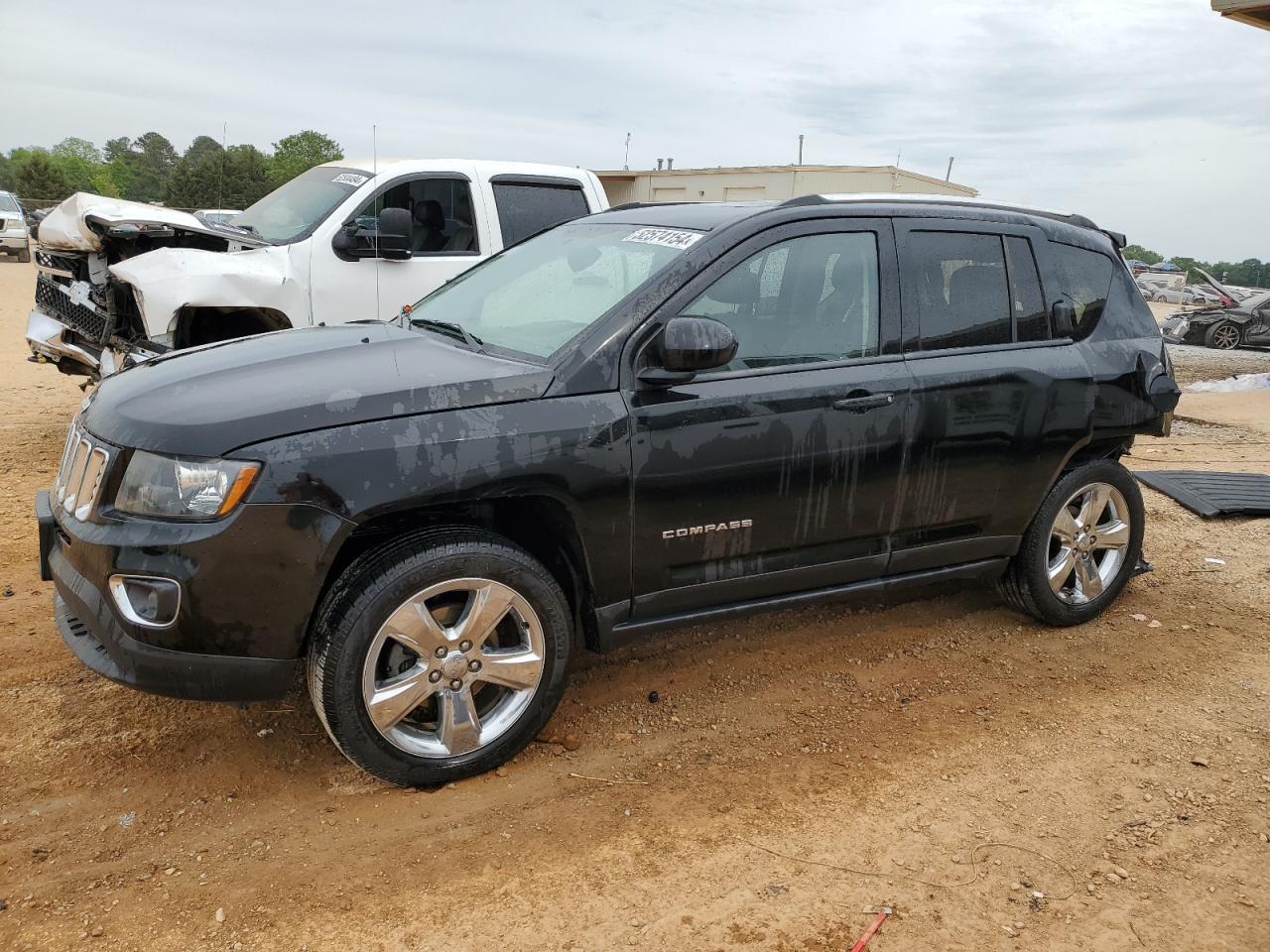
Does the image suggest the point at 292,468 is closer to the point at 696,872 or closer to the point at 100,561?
the point at 100,561

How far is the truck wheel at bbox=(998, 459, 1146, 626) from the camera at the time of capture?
4.57 m

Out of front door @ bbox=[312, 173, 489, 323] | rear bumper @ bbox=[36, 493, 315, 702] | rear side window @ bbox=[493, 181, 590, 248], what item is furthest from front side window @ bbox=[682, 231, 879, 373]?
rear side window @ bbox=[493, 181, 590, 248]

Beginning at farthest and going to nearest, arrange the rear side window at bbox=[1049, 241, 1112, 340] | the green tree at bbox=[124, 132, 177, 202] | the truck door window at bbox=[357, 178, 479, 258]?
the green tree at bbox=[124, 132, 177, 202], the truck door window at bbox=[357, 178, 479, 258], the rear side window at bbox=[1049, 241, 1112, 340]

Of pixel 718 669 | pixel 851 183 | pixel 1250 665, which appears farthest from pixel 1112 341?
pixel 851 183

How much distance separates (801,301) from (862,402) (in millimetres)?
448

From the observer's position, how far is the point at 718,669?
4.29 meters

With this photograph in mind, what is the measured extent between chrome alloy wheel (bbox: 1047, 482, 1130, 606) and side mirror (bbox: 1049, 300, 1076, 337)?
2.37 ft

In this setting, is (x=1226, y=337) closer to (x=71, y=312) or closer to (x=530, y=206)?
(x=530, y=206)

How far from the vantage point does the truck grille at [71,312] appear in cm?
688

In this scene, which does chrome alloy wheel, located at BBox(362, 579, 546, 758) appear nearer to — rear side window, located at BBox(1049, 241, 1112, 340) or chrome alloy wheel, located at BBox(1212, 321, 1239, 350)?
rear side window, located at BBox(1049, 241, 1112, 340)

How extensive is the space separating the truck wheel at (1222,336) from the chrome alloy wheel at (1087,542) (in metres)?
17.5

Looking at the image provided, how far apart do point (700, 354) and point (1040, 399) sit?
5.95 ft

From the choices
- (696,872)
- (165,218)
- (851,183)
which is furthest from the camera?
(851,183)

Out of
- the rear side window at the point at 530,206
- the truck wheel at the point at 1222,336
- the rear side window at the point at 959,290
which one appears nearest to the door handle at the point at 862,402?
the rear side window at the point at 959,290
